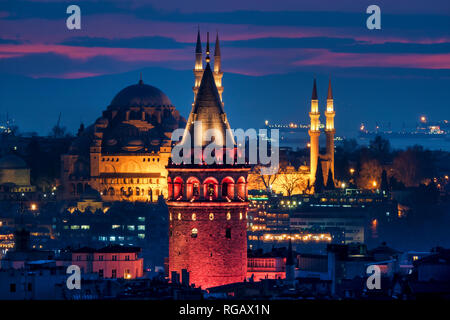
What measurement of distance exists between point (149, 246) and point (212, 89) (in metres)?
76.5

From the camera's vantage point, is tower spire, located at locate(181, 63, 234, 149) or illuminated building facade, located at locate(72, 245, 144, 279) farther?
illuminated building facade, located at locate(72, 245, 144, 279)

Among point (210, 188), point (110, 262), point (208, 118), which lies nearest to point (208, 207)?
point (210, 188)

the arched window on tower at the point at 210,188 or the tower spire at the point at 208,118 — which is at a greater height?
the tower spire at the point at 208,118

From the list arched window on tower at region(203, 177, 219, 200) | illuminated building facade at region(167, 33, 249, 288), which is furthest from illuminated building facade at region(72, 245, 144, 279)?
arched window on tower at region(203, 177, 219, 200)

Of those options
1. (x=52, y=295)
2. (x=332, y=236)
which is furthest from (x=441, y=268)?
(x=332, y=236)

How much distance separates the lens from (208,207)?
9012 centimetres

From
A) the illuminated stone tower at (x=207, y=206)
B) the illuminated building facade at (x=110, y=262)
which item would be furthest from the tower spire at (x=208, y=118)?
the illuminated building facade at (x=110, y=262)

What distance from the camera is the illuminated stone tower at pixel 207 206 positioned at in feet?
296

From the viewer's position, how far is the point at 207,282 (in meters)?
90.4

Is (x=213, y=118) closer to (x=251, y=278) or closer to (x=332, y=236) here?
(x=251, y=278)

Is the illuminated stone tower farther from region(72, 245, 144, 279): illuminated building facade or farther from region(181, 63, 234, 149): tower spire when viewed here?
region(72, 245, 144, 279): illuminated building facade

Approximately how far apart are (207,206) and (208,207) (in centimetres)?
6

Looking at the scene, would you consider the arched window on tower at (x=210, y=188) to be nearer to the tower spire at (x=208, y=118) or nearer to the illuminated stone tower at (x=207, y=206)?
the illuminated stone tower at (x=207, y=206)

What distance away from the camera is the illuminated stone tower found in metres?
90.1
